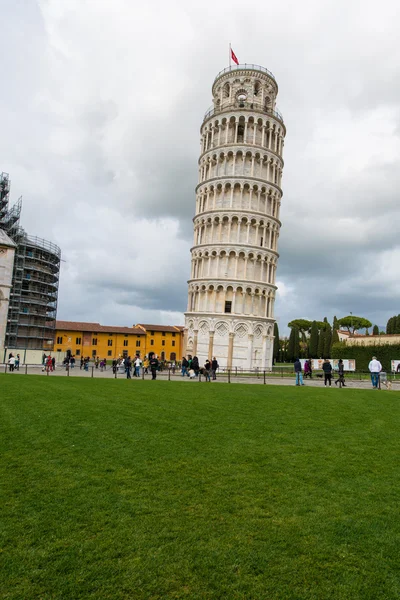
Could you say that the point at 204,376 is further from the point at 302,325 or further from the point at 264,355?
the point at 302,325

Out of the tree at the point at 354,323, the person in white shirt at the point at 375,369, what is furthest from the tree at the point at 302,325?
the person in white shirt at the point at 375,369

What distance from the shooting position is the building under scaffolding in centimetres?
5722

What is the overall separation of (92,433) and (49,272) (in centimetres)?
5871

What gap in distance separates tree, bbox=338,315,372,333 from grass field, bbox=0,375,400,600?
104 m

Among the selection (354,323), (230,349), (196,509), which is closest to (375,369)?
(196,509)

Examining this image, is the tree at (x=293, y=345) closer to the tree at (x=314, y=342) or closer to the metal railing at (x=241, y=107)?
the tree at (x=314, y=342)

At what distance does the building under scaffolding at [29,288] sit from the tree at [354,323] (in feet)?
258

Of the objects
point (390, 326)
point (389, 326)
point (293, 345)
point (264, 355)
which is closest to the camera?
point (264, 355)

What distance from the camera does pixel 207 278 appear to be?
165 feet

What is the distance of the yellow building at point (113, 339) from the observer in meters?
82.1

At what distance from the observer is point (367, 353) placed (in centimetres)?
5512

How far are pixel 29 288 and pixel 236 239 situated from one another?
3251cm

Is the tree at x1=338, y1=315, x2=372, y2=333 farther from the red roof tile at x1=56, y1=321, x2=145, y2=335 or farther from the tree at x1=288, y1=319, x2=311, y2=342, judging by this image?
the red roof tile at x1=56, y1=321, x2=145, y2=335

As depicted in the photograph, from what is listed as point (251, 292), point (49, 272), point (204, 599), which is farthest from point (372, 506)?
point (49, 272)
